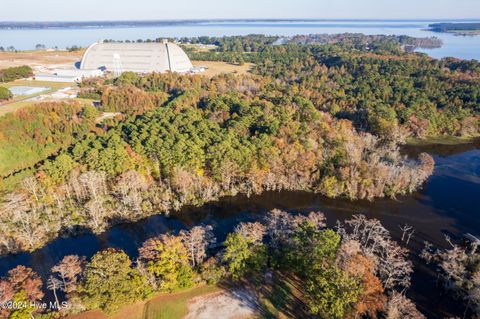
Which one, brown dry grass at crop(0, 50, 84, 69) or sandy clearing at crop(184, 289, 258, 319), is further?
brown dry grass at crop(0, 50, 84, 69)

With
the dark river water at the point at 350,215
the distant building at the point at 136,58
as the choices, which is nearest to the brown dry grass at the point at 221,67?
the distant building at the point at 136,58


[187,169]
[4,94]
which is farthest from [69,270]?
[4,94]

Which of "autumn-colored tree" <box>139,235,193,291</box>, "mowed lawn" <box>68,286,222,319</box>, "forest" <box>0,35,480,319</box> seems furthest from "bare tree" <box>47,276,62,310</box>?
"autumn-colored tree" <box>139,235,193,291</box>

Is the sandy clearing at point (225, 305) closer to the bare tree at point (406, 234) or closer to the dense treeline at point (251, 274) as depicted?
the dense treeline at point (251, 274)

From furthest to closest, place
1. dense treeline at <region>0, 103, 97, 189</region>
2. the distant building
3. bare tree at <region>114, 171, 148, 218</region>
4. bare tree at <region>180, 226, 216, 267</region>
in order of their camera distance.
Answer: the distant building → dense treeline at <region>0, 103, 97, 189</region> → bare tree at <region>114, 171, 148, 218</region> → bare tree at <region>180, 226, 216, 267</region>

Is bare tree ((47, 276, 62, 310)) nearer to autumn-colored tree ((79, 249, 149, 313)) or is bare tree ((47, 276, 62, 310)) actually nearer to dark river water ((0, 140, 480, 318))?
autumn-colored tree ((79, 249, 149, 313))

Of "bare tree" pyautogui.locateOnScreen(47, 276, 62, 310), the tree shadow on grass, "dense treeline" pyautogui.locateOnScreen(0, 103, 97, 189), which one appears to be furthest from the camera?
"dense treeline" pyautogui.locateOnScreen(0, 103, 97, 189)
